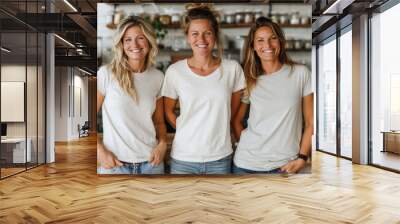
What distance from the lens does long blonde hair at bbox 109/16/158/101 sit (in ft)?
19.6

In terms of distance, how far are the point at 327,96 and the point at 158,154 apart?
5670 mm

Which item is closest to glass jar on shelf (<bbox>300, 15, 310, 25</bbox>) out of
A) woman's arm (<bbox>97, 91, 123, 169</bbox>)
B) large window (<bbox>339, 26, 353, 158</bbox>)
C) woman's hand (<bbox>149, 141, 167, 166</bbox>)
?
woman's hand (<bbox>149, 141, 167, 166</bbox>)

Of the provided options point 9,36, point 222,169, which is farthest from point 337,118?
point 9,36

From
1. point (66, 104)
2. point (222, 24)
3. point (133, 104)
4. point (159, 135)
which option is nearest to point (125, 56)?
point (133, 104)

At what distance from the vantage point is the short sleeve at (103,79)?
19.8 feet

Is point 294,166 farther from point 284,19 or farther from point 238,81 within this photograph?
point 284,19

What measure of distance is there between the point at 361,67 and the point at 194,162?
410 centimetres

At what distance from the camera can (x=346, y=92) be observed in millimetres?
8992

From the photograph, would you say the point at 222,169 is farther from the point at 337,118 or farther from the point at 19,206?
the point at 337,118

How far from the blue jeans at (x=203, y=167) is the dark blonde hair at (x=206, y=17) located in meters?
1.54

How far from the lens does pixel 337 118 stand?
9.52 metres

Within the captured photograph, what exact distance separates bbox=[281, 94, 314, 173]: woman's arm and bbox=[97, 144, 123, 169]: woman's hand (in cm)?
250

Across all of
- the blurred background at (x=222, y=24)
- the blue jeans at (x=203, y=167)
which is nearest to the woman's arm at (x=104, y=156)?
the blurred background at (x=222, y=24)

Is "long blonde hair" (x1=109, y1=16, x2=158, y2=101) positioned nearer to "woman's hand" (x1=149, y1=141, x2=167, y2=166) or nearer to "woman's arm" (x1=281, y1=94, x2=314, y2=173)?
"woman's hand" (x1=149, y1=141, x2=167, y2=166)
